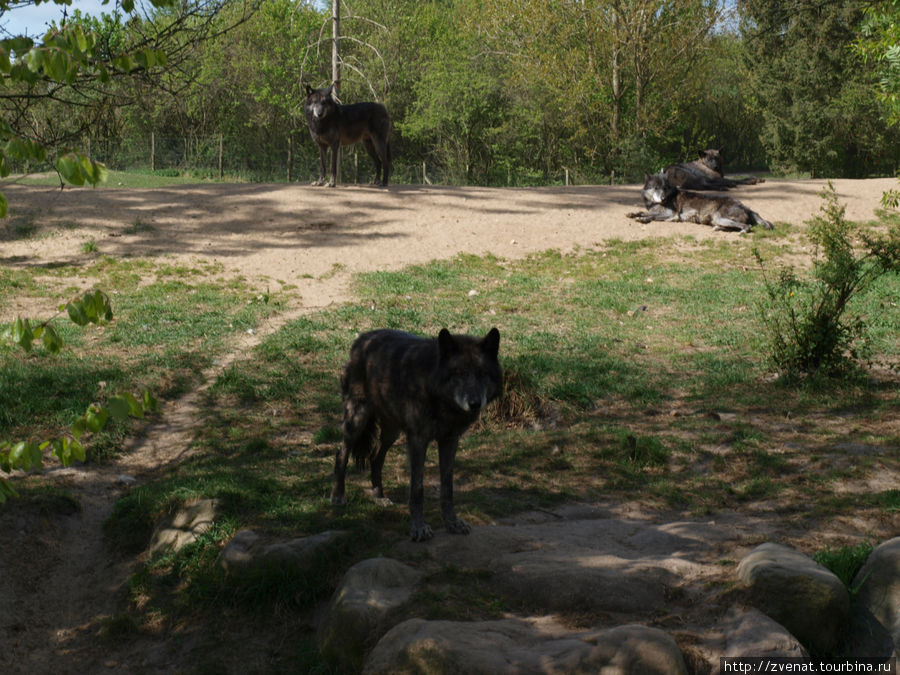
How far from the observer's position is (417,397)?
547cm

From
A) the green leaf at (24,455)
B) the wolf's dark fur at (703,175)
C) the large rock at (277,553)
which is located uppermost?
the wolf's dark fur at (703,175)

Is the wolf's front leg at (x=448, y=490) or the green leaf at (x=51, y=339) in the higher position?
the green leaf at (x=51, y=339)

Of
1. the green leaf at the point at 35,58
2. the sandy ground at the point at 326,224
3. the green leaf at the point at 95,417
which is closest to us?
the green leaf at the point at 35,58

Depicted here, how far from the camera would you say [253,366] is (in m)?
10.3

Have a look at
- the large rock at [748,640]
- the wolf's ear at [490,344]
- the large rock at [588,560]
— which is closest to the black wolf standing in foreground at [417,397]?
the wolf's ear at [490,344]

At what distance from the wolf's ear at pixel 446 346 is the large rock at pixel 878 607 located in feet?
9.47

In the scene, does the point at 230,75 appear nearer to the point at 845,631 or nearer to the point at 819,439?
the point at 819,439

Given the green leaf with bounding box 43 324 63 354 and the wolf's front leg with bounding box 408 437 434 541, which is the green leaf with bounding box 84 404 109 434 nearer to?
the green leaf with bounding box 43 324 63 354

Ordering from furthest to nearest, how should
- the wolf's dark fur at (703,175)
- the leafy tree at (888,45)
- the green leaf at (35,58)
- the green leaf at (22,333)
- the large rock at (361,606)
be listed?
the wolf's dark fur at (703,175)
the leafy tree at (888,45)
the large rock at (361,606)
the green leaf at (22,333)
the green leaf at (35,58)

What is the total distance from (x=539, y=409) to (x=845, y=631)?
15.8 ft

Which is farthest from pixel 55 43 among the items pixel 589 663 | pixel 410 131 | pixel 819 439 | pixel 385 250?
pixel 410 131

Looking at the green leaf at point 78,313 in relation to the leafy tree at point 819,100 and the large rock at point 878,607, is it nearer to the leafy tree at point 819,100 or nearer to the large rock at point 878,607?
the large rock at point 878,607

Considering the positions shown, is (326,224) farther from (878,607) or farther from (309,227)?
(878,607)

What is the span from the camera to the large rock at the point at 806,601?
4.21 meters
